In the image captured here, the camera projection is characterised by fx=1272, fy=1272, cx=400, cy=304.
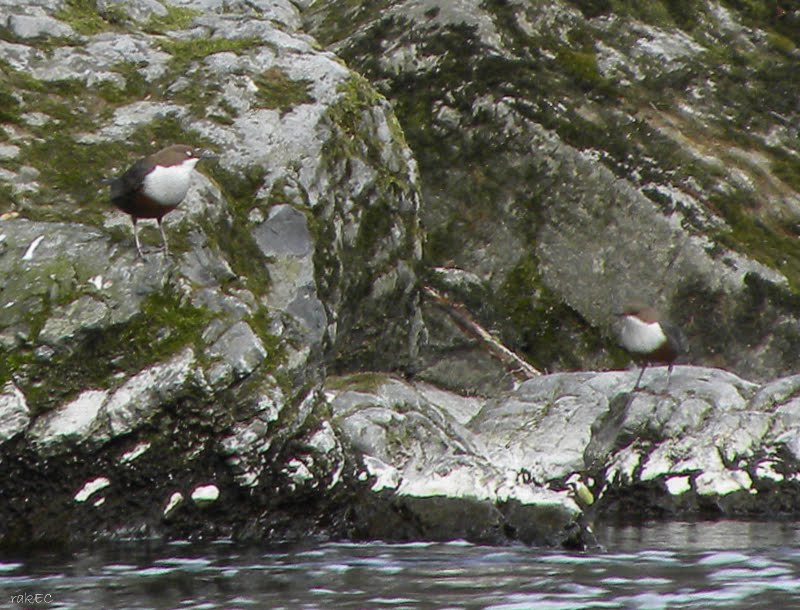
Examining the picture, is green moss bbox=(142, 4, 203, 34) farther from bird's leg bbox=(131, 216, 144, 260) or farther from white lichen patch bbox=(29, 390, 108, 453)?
white lichen patch bbox=(29, 390, 108, 453)

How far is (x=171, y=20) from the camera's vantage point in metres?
10.9

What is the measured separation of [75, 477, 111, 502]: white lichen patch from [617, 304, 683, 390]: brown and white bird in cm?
456

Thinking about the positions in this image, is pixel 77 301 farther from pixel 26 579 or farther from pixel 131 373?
pixel 26 579

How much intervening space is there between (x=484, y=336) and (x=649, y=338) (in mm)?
1991

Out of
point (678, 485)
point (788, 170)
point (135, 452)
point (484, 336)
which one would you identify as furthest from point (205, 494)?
point (788, 170)

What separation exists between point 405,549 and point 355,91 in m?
4.03

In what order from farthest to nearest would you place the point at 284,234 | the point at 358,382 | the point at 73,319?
the point at 358,382, the point at 284,234, the point at 73,319

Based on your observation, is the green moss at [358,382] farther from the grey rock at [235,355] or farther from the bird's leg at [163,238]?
the bird's leg at [163,238]

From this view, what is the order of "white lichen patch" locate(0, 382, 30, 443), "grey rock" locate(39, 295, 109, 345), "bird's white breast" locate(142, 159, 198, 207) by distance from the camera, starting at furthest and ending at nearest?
"bird's white breast" locate(142, 159, 198, 207) < "grey rock" locate(39, 295, 109, 345) < "white lichen patch" locate(0, 382, 30, 443)

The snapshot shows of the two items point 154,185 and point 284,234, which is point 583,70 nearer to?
point 284,234

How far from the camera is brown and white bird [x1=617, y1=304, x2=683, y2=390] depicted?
33.7 feet

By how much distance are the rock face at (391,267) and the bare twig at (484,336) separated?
61 mm

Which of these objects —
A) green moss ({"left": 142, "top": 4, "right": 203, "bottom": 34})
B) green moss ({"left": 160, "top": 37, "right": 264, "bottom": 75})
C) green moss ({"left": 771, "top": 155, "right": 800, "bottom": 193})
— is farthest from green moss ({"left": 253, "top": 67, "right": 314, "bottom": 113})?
green moss ({"left": 771, "top": 155, "right": 800, "bottom": 193})
